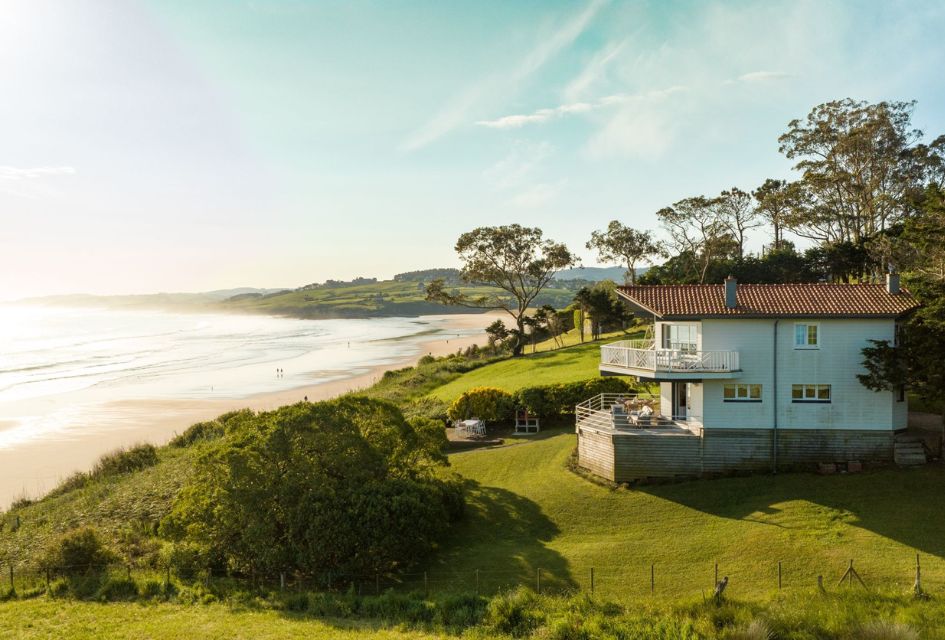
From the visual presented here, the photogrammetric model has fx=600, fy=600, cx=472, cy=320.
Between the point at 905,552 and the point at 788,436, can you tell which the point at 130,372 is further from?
the point at 905,552

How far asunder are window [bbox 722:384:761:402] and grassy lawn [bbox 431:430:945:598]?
3.33 metres

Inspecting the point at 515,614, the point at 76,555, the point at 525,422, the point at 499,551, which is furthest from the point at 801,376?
the point at 76,555

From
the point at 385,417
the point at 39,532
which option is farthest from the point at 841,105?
the point at 39,532

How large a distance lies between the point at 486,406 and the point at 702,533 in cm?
1809

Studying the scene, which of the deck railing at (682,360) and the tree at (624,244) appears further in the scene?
the tree at (624,244)

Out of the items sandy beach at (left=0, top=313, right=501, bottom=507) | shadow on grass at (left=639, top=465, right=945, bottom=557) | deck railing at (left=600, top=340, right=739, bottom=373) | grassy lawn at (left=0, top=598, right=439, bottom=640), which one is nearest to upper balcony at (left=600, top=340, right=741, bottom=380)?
deck railing at (left=600, top=340, right=739, bottom=373)

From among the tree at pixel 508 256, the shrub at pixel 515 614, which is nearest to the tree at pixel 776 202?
the tree at pixel 508 256

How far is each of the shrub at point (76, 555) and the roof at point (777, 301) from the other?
2324 centimetres

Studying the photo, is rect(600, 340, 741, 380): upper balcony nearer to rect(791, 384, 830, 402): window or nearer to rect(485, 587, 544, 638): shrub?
rect(791, 384, 830, 402): window

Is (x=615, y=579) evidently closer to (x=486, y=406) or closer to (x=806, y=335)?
(x=806, y=335)

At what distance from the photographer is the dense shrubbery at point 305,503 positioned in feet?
64.5

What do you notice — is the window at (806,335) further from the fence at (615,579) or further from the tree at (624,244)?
the tree at (624,244)

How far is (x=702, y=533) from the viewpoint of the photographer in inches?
832

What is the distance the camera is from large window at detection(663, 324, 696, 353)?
2697cm
